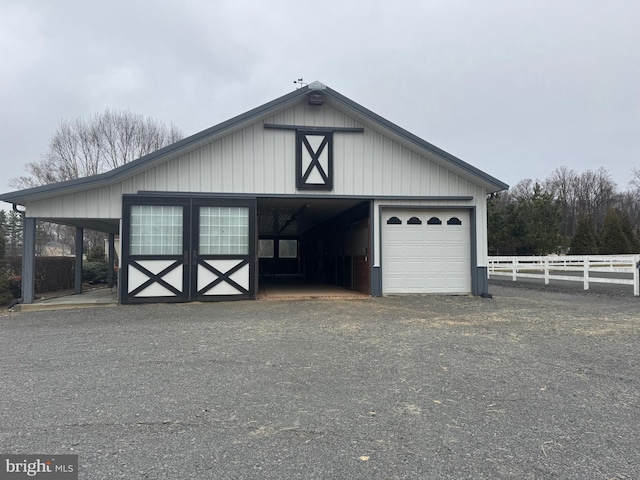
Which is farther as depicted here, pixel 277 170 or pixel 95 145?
pixel 95 145

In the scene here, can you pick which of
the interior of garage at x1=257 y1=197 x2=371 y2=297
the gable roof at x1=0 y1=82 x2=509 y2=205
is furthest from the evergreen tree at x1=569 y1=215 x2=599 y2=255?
the gable roof at x1=0 y1=82 x2=509 y2=205

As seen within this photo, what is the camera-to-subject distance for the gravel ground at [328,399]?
9.18 ft

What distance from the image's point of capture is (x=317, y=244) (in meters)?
21.1

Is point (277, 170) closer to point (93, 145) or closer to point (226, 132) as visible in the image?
point (226, 132)

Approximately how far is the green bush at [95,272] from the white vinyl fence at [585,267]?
57.2 ft

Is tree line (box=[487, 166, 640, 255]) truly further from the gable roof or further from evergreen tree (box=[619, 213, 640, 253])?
the gable roof

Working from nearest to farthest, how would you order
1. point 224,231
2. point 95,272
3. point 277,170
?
1. point 224,231
2. point 277,170
3. point 95,272

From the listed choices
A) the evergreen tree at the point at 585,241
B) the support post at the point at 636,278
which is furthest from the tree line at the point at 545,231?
the support post at the point at 636,278

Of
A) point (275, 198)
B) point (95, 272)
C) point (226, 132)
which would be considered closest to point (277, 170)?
point (275, 198)

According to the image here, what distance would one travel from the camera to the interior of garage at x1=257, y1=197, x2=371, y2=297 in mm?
13000

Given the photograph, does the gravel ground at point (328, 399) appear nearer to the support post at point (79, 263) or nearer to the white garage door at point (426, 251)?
the white garage door at point (426, 251)

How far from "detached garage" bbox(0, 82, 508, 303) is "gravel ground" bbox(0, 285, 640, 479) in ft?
11.3

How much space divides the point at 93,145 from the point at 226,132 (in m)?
23.1

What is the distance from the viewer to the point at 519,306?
1009cm
